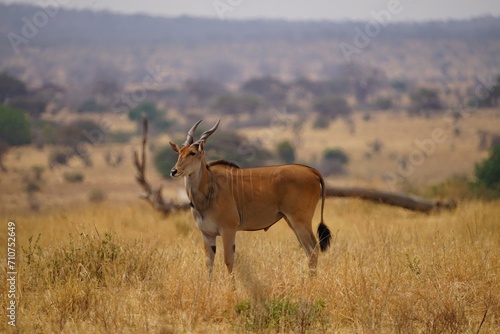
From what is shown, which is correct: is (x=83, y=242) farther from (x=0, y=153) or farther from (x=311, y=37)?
(x=311, y=37)

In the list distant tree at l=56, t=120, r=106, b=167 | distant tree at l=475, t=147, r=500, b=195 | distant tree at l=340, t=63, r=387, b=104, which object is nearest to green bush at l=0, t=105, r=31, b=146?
distant tree at l=56, t=120, r=106, b=167

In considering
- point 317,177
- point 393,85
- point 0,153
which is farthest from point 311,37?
point 317,177

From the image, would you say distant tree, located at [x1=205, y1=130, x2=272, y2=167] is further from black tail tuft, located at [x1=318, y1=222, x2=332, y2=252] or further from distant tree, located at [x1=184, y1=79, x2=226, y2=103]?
distant tree, located at [x1=184, y1=79, x2=226, y2=103]

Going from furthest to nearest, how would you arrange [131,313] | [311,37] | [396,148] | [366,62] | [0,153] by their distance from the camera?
[311,37]
[366,62]
[396,148]
[0,153]
[131,313]

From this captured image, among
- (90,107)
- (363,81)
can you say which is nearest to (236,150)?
(90,107)

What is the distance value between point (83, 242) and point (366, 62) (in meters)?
93.1

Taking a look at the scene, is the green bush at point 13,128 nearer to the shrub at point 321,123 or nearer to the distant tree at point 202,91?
the shrub at point 321,123

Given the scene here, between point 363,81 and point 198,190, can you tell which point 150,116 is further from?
point 198,190

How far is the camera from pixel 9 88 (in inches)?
1897

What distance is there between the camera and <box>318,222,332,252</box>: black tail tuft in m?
7.67

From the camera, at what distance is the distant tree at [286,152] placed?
104 feet

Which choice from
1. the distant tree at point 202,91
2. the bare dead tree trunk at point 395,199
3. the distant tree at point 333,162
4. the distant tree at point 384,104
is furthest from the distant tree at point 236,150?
the distant tree at point 202,91

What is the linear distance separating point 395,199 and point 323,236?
17.7 ft

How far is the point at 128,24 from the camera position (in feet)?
483
